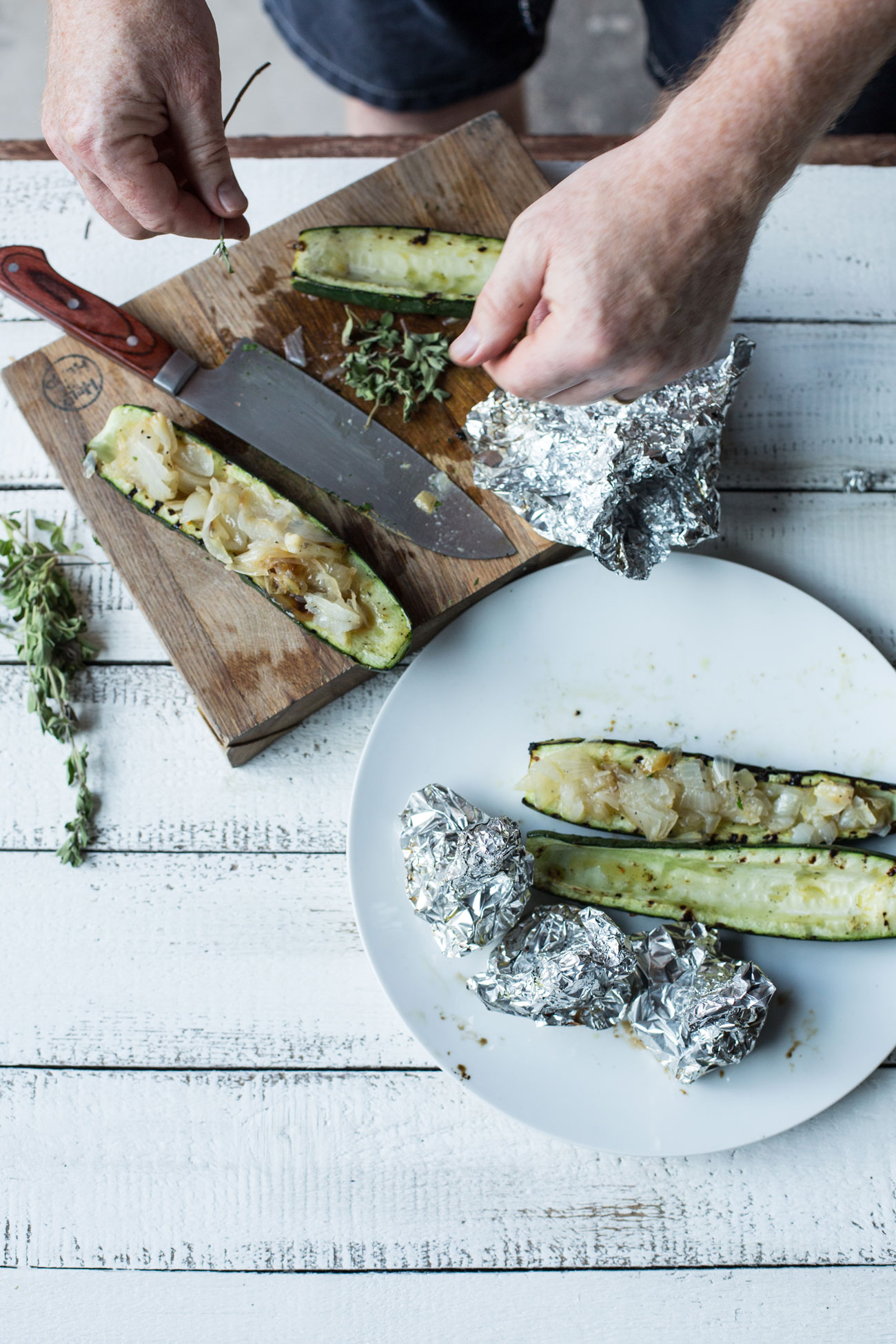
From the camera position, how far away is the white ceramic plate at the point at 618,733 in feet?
Result: 6.56

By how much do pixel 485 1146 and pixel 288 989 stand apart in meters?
0.57

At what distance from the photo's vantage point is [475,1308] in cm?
206

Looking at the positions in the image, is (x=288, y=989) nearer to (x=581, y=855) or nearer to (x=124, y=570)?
(x=581, y=855)

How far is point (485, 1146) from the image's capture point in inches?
83.2

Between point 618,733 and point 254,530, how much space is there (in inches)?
37.4

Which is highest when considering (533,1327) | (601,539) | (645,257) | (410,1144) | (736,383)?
(645,257)

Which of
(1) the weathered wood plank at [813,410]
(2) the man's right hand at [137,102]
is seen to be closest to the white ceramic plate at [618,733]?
(1) the weathered wood plank at [813,410]

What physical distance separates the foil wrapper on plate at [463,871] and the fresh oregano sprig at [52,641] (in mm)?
828

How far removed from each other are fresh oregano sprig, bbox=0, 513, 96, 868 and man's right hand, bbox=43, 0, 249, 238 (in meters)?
0.84

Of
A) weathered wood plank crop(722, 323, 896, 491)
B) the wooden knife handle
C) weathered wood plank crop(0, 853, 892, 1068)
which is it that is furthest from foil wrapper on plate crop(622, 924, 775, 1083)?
the wooden knife handle

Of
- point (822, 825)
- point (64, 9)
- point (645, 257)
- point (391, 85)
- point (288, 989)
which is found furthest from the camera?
point (391, 85)

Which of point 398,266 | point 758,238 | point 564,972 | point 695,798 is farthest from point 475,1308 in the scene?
point 758,238

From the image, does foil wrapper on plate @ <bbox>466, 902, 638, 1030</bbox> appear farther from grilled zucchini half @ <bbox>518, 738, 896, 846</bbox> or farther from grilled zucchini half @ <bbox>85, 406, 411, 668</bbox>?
grilled zucchini half @ <bbox>85, 406, 411, 668</bbox>

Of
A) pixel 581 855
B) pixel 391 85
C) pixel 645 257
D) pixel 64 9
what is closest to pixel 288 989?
pixel 581 855
